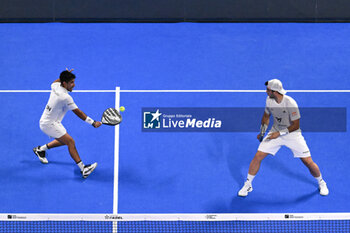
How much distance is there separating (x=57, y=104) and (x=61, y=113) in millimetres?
301

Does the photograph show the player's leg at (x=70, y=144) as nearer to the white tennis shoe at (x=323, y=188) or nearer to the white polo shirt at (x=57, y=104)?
the white polo shirt at (x=57, y=104)

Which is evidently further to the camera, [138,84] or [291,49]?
[291,49]

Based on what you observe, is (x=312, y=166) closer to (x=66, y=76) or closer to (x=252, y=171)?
(x=252, y=171)

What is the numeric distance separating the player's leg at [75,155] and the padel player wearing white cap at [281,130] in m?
2.85

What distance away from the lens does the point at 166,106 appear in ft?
35.5

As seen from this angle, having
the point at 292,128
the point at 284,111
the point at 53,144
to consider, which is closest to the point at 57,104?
the point at 53,144

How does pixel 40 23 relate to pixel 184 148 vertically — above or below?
above

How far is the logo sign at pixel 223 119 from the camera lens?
1025cm

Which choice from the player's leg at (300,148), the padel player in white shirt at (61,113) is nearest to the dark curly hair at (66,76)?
the padel player in white shirt at (61,113)

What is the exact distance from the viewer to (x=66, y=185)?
29.1 feet

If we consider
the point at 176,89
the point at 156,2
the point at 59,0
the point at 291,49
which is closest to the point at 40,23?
the point at 59,0

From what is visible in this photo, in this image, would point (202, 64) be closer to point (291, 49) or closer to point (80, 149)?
point (291, 49)

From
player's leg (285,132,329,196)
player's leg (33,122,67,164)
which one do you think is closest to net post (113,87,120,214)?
player's leg (33,122,67,164)

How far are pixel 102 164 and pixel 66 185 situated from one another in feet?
2.77
